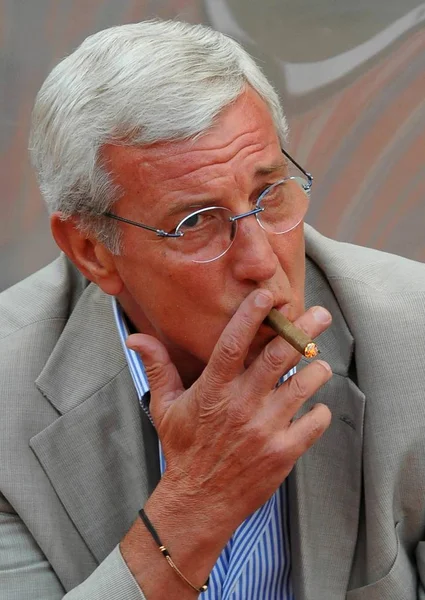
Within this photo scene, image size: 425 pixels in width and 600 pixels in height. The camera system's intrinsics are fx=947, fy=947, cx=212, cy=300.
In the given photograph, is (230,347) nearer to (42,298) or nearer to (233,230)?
(233,230)

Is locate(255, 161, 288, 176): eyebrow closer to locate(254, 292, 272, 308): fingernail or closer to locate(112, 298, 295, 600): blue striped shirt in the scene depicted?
locate(254, 292, 272, 308): fingernail

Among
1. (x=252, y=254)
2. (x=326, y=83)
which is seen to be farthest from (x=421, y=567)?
(x=326, y=83)

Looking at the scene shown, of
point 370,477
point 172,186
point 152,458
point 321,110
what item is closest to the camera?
point 172,186

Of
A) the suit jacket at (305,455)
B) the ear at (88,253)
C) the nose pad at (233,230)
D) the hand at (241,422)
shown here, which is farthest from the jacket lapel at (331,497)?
the ear at (88,253)

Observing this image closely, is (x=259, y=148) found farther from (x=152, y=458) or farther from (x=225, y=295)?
(x=152, y=458)

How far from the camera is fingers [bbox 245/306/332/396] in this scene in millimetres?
2420

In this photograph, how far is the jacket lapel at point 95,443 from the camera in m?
2.97

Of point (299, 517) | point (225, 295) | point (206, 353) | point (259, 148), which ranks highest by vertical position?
point (259, 148)

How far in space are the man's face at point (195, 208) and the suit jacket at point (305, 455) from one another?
367mm

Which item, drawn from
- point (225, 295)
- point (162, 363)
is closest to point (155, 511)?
point (162, 363)

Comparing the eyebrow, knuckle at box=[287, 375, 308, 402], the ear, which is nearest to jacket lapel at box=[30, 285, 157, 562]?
the ear

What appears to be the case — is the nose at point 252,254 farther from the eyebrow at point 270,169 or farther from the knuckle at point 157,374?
the knuckle at point 157,374

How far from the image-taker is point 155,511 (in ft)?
8.59

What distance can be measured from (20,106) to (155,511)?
260 cm
